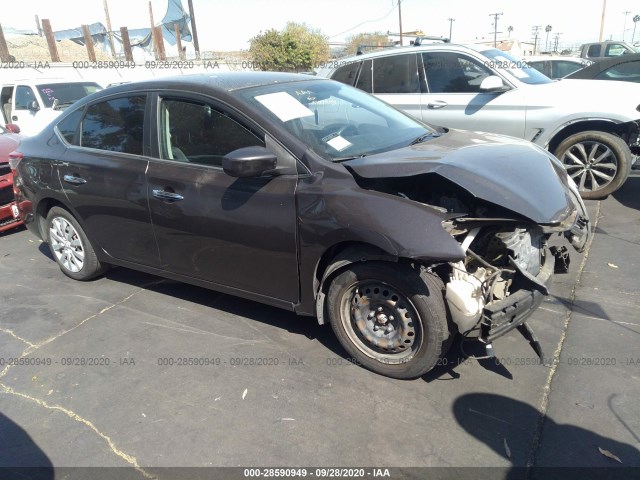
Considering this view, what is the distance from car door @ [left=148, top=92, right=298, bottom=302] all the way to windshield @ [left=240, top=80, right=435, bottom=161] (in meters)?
0.23

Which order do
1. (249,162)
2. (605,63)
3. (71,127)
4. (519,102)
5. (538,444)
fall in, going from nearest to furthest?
(538,444) → (249,162) → (71,127) → (519,102) → (605,63)

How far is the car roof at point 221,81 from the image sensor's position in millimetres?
3471

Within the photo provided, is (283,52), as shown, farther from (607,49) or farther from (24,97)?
(607,49)

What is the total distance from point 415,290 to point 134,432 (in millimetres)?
1737

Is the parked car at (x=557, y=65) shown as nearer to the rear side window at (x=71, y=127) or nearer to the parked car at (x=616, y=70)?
the parked car at (x=616, y=70)

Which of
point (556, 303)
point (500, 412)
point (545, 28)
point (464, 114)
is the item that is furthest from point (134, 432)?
point (545, 28)

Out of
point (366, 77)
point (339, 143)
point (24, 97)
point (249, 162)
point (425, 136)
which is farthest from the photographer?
point (24, 97)

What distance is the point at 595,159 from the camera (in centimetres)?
604

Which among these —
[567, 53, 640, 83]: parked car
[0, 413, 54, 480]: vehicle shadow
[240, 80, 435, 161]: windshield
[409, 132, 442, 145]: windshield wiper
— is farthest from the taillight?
[567, 53, 640, 83]: parked car

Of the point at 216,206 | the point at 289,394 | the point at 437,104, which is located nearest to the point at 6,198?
the point at 216,206

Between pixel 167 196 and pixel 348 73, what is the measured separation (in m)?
4.50

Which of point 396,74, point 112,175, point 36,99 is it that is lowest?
point 112,175

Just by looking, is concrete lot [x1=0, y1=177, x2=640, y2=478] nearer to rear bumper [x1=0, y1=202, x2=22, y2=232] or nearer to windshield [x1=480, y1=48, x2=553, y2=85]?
rear bumper [x1=0, y1=202, x2=22, y2=232]

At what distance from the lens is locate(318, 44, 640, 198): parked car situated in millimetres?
5926
